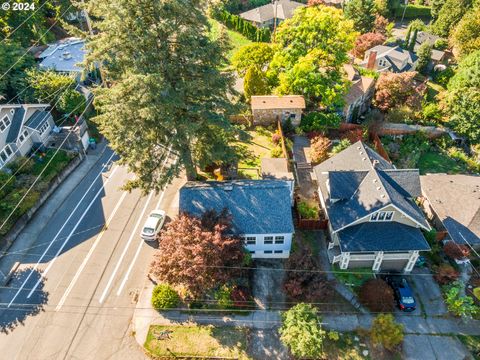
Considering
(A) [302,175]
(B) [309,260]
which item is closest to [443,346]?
(B) [309,260]

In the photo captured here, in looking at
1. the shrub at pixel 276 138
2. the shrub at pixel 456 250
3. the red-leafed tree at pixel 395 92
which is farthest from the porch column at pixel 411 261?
the red-leafed tree at pixel 395 92

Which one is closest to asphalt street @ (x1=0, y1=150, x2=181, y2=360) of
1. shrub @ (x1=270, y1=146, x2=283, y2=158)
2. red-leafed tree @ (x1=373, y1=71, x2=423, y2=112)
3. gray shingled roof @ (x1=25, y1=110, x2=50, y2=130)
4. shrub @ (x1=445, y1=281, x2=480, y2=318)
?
gray shingled roof @ (x1=25, y1=110, x2=50, y2=130)

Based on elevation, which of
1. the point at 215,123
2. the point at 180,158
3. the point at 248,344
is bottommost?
the point at 248,344

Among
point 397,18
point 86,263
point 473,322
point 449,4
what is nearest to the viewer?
point 473,322

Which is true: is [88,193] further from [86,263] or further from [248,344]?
[248,344]

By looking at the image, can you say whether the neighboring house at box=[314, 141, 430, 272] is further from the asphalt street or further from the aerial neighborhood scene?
the asphalt street

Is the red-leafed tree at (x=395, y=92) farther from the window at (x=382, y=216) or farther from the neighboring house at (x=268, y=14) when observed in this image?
the neighboring house at (x=268, y=14)

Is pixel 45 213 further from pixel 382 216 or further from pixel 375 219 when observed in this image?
pixel 382 216
